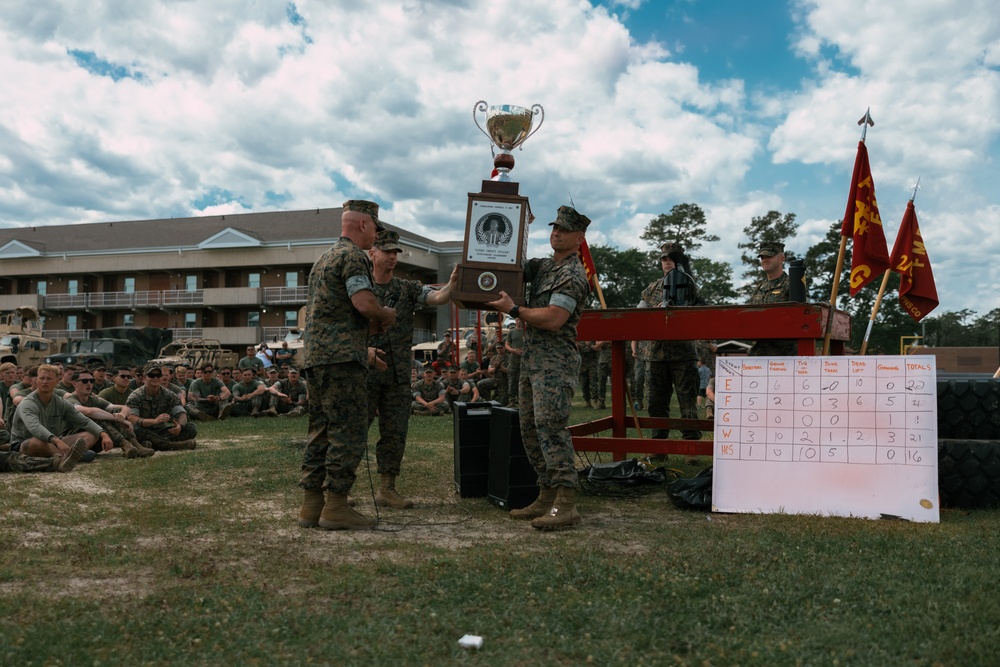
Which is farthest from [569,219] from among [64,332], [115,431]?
[64,332]

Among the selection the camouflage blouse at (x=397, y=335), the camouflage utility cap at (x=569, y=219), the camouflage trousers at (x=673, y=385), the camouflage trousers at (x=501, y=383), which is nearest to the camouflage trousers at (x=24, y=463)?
the camouflage blouse at (x=397, y=335)

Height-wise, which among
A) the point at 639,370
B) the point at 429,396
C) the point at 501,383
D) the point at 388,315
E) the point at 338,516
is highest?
the point at 388,315

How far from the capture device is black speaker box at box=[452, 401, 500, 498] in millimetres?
6395

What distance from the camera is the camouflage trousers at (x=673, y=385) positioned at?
27.0ft

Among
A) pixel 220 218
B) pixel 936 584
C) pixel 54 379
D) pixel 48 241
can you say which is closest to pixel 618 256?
pixel 220 218

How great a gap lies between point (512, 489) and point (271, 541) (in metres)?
1.85

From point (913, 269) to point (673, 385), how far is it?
8.53ft

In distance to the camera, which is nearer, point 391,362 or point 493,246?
point 493,246

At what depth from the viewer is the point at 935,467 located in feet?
17.0

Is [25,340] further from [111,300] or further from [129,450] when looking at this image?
[111,300]

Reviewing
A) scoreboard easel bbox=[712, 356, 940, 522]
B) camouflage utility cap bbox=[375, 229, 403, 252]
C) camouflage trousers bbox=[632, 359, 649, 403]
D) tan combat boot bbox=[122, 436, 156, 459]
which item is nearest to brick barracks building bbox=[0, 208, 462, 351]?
camouflage trousers bbox=[632, 359, 649, 403]

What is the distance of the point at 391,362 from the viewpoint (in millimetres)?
6176

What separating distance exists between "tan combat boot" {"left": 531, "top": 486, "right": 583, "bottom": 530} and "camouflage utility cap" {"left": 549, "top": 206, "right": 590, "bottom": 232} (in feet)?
5.81

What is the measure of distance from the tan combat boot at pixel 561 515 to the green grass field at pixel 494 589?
13 centimetres
